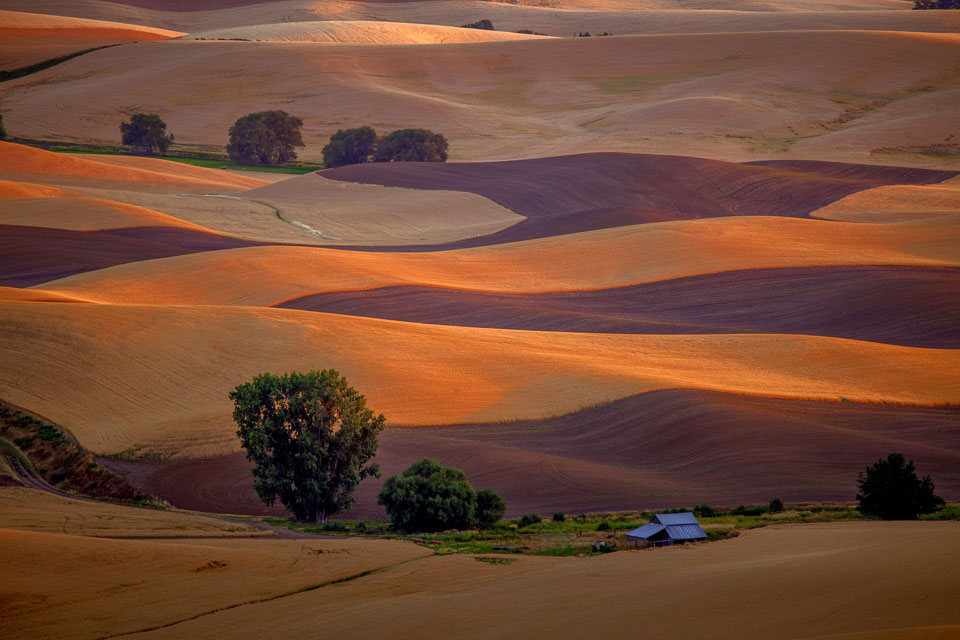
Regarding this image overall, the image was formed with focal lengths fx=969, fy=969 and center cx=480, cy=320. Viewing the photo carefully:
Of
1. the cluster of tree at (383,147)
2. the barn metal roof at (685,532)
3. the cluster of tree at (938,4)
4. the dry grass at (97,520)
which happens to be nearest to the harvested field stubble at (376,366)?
the dry grass at (97,520)

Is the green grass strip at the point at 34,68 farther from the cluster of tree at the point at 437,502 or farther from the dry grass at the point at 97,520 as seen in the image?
the cluster of tree at the point at 437,502

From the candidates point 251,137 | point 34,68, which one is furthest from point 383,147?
point 34,68

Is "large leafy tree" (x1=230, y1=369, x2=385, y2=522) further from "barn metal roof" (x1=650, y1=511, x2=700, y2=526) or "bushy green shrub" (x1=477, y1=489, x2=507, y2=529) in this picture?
"barn metal roof" (x1=650, y1=511, x2=700, y2=526)

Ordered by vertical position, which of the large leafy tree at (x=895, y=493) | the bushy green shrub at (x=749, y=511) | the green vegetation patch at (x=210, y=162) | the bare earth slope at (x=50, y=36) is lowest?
the bushy green shrub at (x=749, y=511)

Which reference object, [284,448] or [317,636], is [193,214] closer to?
[284,448]

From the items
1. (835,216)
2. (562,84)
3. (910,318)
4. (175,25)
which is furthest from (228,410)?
(175,25)

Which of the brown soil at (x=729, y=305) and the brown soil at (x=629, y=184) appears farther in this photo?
the brown soil at (x=629, y=184)
